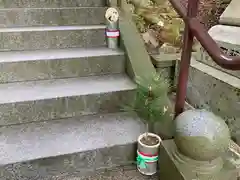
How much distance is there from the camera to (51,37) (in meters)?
2.09

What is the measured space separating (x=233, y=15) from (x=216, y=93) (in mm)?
651

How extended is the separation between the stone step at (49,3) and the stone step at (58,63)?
1.85 feet

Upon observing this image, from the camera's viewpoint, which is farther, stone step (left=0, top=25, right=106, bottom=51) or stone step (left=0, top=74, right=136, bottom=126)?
stone step (left=0, top=25, right=106, bottom=51)

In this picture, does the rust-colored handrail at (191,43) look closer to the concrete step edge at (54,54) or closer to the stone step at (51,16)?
the concrete step edge at (54,54)

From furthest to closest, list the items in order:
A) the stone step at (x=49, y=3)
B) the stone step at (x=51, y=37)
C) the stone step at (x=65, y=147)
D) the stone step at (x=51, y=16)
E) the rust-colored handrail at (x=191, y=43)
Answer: the stone step at (x=49, y=3) < the stone step at (x=51, y=16) < the stone step at (x=51, y=37) < the stone step at (x=65, y=147) < the rust-colored handrail at (x=191, y=43)

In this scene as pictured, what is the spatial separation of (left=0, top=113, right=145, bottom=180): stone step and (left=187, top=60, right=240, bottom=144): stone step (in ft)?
1.85

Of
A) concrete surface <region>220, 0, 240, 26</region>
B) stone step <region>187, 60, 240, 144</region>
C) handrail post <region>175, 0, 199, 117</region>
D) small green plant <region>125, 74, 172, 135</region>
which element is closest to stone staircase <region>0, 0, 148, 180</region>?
small green plant <region>125, 74, 172, 135</region>

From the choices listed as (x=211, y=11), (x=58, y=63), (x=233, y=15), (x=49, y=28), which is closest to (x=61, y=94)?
(x=58, y=63)

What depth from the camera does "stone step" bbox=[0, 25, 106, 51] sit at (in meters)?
2.02

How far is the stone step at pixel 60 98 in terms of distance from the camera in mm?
1640

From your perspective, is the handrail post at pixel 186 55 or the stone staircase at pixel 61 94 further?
the stone staircase at pixel 61 94

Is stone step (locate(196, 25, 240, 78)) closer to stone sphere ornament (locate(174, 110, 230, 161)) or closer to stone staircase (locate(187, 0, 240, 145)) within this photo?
stone staircase (locate(187, 0, 240, 145))

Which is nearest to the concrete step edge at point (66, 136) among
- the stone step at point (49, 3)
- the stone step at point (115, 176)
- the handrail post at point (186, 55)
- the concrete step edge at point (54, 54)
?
the stone step at point (115, 176)

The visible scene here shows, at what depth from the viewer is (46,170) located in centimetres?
143
